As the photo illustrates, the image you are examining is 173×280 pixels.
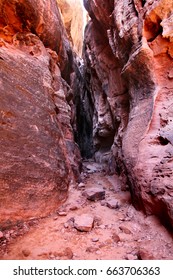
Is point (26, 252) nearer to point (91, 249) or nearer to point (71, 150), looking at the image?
point (91, 249)

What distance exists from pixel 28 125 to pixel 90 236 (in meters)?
3.33

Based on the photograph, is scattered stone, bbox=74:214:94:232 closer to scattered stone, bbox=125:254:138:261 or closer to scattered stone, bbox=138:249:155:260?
scattered stone, bbox=125:254:138:261

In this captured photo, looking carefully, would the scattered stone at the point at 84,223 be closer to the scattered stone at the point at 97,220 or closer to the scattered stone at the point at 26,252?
the scattered stone at the point at 97,220

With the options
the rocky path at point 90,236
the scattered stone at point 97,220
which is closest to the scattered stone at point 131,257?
the rocky path at point 90,236

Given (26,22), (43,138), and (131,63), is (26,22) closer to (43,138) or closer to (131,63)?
(131,63)

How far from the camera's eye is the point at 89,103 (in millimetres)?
19781

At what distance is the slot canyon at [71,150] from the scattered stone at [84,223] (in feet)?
0.07

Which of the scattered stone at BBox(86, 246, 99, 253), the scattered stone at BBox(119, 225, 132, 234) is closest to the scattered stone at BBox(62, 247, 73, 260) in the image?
the scattered stone at BBox(86, 246, 99, 253)

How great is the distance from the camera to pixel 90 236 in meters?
3.90

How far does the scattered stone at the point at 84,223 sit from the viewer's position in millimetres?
4074

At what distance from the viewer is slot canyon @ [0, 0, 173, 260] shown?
3.69m

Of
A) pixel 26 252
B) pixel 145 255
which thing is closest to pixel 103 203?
pixel 145 255

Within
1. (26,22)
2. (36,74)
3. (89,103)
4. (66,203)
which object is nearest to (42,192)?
(66,203)
